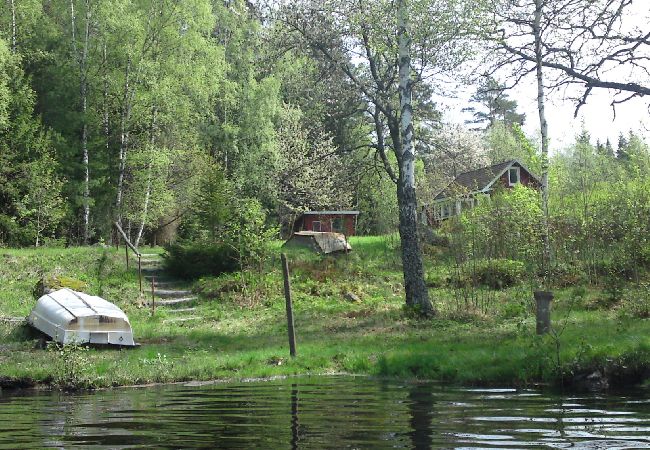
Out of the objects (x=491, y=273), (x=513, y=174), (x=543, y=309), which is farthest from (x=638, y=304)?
(x=513, y=174)

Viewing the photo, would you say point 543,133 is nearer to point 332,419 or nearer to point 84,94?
point 332,419

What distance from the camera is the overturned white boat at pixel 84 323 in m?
15.7

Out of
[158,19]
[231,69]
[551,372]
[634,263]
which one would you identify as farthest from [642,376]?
[231,69]

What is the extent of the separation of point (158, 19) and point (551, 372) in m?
29.6

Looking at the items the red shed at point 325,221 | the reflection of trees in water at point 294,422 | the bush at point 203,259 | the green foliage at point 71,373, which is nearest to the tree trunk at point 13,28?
the bush at point 203,259

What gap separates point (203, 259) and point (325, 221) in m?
20.2

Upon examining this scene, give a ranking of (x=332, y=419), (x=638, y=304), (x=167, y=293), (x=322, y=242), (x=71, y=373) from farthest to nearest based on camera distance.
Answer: (x=322, y=242) → (x=167, y=293) → (x=638, y=304) → (x=71, y=373) → (x=332, y=419)

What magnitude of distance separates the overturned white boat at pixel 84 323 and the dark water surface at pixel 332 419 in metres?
5.14

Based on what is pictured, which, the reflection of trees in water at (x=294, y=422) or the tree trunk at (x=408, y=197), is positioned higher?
the tree trunk at (x=408, y=197)

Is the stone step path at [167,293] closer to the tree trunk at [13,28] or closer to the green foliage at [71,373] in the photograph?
the green foliage at [71,373]

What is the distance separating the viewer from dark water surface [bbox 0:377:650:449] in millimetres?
6207

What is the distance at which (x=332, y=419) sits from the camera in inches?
293

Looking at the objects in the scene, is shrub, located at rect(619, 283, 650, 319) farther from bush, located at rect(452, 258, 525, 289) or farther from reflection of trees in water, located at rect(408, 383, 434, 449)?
reflection of trees in water, located at rect(408, 383, 434, 449)

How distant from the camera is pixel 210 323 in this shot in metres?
19.8
